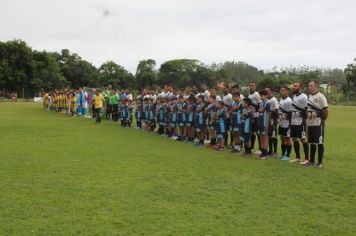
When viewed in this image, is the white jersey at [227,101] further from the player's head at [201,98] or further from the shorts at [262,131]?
the shorts at [262,131]

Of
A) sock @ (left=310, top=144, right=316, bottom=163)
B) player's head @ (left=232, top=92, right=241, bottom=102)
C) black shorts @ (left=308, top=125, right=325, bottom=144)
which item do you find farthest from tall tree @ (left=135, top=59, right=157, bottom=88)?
black shorts @ (left=308, top=125, right=325, bottom=144)

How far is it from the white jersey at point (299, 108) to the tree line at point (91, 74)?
4361 centimetres

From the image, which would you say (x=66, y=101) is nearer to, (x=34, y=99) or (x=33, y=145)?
(x=33, y=145)

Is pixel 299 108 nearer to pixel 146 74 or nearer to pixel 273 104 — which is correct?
pixel 273 104

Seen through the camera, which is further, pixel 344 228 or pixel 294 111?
pixel 294 111

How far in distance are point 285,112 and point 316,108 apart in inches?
49.5

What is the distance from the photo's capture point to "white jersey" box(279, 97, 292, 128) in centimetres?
1125

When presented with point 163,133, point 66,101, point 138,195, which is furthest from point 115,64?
point 138,195

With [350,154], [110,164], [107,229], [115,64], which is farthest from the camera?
[115,64]

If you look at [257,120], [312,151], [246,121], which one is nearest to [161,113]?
[246,121]

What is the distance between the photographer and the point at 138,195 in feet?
23.0

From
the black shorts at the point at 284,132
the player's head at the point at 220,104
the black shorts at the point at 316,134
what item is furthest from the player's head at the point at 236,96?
the black shorts at the point at 316,134

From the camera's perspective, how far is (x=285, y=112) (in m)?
11.4

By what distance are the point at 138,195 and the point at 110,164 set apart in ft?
9.68
